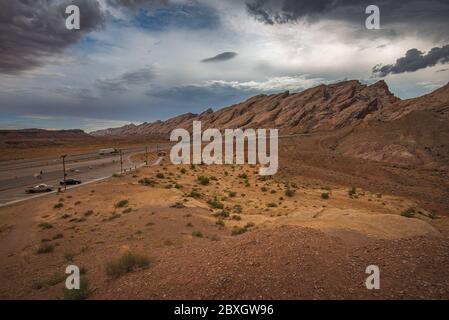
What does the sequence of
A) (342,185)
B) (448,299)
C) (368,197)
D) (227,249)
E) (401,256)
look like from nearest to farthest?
(448,299) < (401,256) < (227,249) < (368,197) < (342,185)

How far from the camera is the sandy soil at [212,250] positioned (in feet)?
24.3

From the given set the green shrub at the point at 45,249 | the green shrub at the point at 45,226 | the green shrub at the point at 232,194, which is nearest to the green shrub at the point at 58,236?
the green shrub at the point at 45,249

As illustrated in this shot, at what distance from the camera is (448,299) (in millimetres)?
6438

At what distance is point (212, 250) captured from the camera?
1034cm

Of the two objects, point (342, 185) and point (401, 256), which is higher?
point (401, 256)

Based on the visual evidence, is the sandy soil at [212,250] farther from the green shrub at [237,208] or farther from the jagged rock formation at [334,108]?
the jagged rock formation at [334,108]

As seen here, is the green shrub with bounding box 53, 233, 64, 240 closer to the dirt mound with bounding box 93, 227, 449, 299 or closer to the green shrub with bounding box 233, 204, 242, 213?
the dirt mound with bounding box 93, 227, 449, 299

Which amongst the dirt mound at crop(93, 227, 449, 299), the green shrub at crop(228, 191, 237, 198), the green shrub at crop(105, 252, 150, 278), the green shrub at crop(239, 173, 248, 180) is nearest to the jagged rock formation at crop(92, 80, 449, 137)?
the green shrub at crop(239, 173, 248, 180)

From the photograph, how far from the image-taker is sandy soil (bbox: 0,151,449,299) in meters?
7.42

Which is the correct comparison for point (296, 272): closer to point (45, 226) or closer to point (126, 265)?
point (126, 265)
